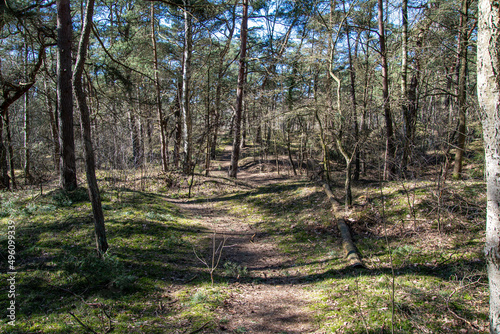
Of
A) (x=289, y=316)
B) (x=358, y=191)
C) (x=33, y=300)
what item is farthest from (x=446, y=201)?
(x=33, y=300)

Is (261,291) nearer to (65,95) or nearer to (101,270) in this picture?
(101,270)

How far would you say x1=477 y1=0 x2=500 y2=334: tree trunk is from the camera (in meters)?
2.54

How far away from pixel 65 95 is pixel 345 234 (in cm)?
812

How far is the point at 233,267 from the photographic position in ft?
18.6

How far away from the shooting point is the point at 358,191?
8602 mm

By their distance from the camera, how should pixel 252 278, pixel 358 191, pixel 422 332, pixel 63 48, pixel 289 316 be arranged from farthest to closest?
pixel 358 191, pixel 63 48, pixel 252 278, pixel 289 316, pixel 422 332

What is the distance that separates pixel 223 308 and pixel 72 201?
5706 millimetres

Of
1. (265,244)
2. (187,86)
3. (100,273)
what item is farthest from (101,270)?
(187,86)

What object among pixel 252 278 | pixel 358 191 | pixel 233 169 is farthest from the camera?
pixel 233 169

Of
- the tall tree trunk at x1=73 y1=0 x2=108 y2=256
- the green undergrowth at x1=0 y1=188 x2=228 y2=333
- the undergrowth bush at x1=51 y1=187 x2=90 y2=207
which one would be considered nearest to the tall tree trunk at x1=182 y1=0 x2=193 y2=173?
the green undergrowth at x1=0 y1=188 x2=228 y2=333

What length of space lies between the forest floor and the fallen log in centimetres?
17

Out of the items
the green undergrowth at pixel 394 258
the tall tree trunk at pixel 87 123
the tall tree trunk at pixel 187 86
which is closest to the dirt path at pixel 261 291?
the green undergrowth at pixel 394 258

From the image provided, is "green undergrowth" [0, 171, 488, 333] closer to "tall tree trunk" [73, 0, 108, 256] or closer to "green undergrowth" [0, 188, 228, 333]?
"green undergrowth" [0, 188, 228, 333]

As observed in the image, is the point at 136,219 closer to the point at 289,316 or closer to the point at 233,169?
the point at 289,316
